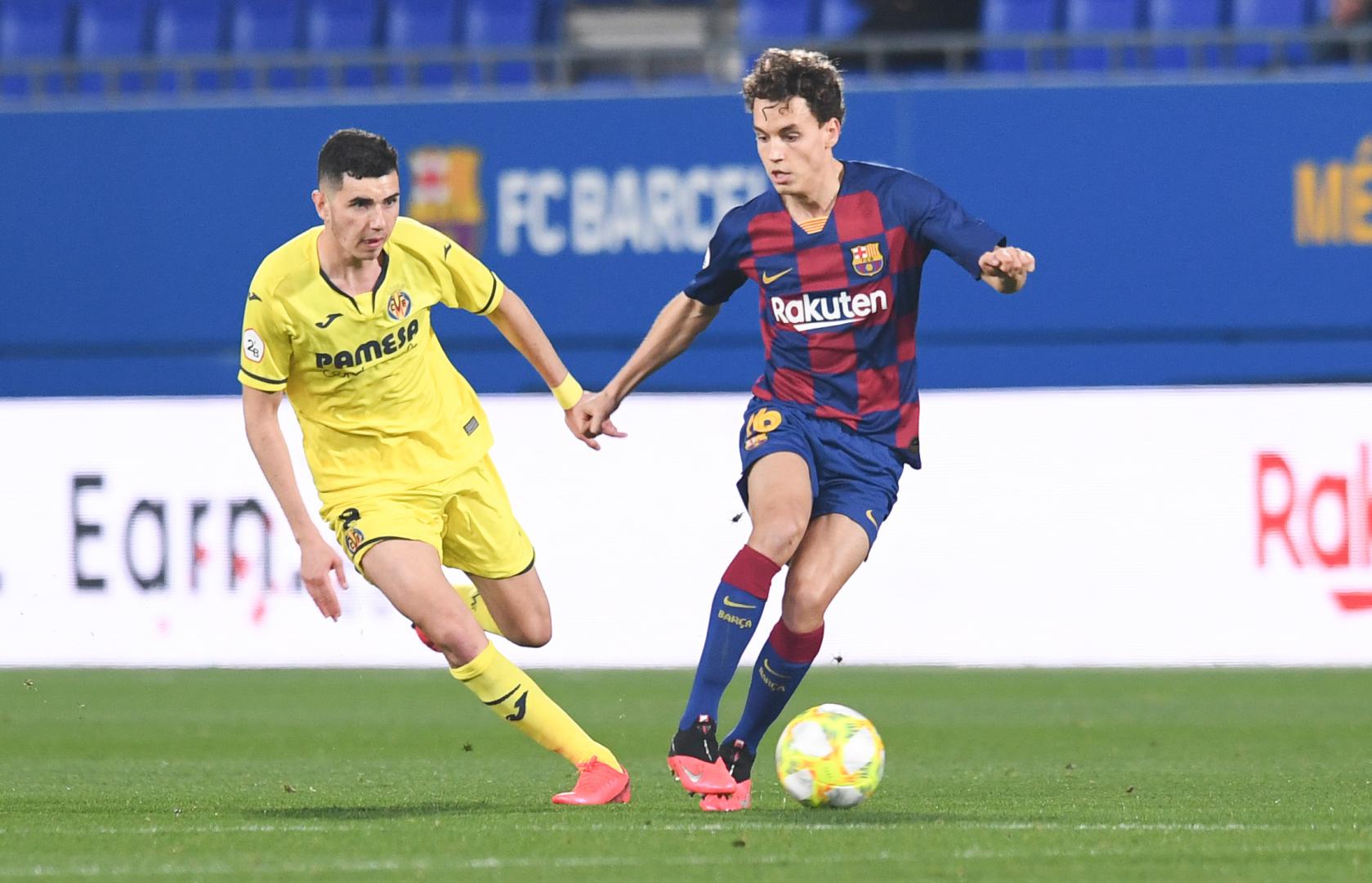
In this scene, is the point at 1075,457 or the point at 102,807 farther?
the point at 1075,457

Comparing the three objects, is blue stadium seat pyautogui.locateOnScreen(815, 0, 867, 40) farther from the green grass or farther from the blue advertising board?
the green grass

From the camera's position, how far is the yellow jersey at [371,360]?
5.48 metres

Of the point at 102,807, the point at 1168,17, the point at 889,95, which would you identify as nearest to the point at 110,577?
the point at 102,807

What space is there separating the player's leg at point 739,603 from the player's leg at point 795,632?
66 millimetres

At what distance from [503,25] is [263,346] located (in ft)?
30.1

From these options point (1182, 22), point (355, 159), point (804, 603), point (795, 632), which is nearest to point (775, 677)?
point (795, 632)

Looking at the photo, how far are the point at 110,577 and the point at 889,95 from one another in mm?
5648

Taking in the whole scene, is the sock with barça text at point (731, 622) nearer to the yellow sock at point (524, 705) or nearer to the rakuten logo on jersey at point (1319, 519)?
the yellow sock at point (524, 705)

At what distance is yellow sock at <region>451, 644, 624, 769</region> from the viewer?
5477 millimetres

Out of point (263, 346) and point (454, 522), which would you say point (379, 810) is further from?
point (263, 346)

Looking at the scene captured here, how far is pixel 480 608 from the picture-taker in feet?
20.5

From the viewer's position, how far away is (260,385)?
17.8 feet

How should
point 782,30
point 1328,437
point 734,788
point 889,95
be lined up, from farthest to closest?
point 782,30
point 889,95
point 1328,437
point 734,788

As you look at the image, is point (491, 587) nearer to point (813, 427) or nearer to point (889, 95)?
point (813, 427)
